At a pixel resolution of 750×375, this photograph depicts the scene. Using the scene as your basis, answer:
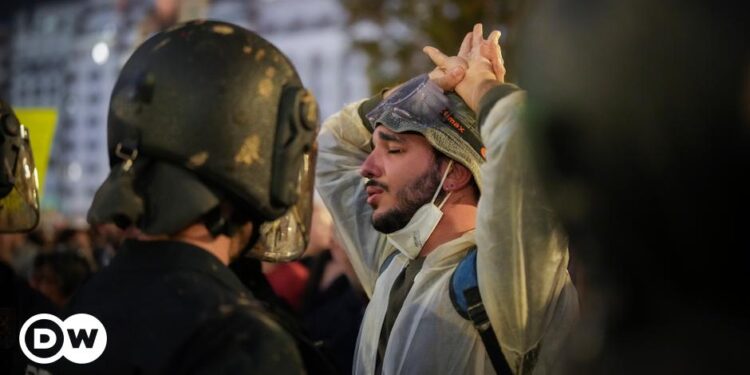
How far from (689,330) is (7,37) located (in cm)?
9028

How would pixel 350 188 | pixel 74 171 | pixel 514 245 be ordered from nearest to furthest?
pixel 514 245
pixel 350 188
pixel 74 171

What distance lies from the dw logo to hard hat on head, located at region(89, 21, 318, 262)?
0.68 feet

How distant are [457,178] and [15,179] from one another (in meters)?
1.46

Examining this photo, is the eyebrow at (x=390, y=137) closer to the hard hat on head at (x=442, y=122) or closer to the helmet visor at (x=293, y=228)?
the hard hat on head at (x=442, y=122)

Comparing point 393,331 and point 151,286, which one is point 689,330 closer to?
point 151,286

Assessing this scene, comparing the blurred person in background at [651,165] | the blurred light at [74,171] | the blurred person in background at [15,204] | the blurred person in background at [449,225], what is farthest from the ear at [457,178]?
the blurred light at [74,171]

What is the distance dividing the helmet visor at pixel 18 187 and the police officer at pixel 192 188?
4.72 ft

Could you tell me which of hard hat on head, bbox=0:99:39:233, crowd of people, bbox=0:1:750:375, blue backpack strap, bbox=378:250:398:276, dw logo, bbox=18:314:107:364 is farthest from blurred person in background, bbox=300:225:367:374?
dw logo, bbox=18:314:107:364

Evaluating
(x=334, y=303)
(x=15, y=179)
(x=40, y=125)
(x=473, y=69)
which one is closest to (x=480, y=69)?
(x=473, y=69)

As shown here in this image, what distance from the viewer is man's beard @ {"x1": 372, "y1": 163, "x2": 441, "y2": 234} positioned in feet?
11.4

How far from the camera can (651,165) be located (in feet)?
3.66

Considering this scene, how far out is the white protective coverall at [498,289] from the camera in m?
2.59

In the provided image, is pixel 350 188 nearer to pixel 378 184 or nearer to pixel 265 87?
pixel 378 184

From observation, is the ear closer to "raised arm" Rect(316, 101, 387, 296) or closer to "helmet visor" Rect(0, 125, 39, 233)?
"raised arm" Rect(316, 101, 387, 296)
